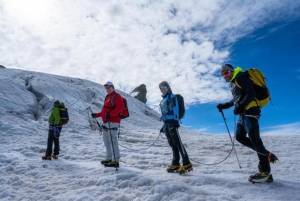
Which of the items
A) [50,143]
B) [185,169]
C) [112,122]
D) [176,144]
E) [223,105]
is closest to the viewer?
[223,105]

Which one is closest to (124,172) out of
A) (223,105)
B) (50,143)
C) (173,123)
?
(173,123)

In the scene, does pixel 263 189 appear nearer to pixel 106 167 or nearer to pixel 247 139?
pixel 247 139

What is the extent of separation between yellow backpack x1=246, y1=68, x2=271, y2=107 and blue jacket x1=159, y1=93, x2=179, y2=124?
2.68 m

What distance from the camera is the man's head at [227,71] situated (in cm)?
917

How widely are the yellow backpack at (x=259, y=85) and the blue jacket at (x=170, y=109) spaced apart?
268 centimetres

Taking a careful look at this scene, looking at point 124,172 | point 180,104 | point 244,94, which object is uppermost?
point 180,104

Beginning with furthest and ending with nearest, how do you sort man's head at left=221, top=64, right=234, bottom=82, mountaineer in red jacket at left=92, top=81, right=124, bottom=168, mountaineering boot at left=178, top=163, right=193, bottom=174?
mountaineer in red jacket at left=92, top=81, right=124, bottom=168 < mountaineering boot at left=178, top=163, right=193, bottom=174 < man's head at left=221, top=64, right=234, bottom=82

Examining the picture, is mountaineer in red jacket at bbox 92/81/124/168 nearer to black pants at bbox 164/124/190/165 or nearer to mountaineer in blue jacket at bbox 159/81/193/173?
mountaineer in blue jacket at bbox 159/81/193/173

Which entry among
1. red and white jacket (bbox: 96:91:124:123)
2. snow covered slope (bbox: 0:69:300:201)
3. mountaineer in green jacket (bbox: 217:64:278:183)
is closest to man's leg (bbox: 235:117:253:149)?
mountaineer in green jacket (bbox: 217:64:278:183)

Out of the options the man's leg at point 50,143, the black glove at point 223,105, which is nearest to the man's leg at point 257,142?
the black glove at point 223,105

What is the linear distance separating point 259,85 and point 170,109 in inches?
116

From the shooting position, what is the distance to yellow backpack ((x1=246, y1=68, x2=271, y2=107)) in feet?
28.0

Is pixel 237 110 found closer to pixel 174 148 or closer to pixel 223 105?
pixel 223 105

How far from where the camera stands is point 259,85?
8539 millimetres
